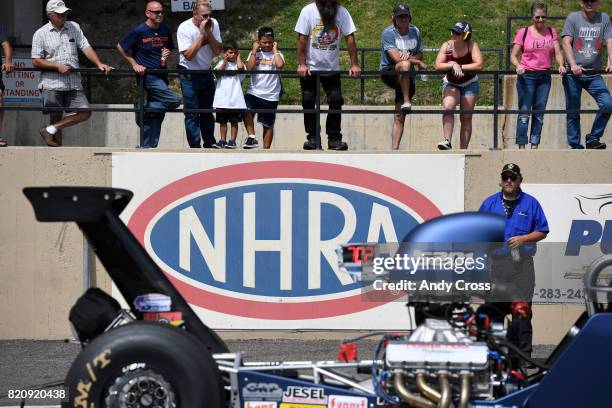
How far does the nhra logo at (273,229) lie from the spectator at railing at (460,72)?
1089 mm

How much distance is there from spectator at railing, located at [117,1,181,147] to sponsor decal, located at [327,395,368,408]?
6.23 meters

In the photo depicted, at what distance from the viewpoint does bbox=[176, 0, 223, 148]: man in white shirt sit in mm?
11742

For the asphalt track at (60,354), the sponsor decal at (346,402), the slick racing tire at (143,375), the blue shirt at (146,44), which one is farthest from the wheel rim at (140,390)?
the blue shirt at (146,44)

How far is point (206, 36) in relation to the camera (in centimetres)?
1179

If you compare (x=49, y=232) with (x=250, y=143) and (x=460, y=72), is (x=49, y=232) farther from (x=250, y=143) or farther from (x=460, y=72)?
(x=460, y=72)

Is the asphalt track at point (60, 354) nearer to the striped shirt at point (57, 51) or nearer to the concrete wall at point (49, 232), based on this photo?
the concrete wall at point (49, 232)

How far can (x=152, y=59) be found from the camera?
11.8m

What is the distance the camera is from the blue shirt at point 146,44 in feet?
38.4

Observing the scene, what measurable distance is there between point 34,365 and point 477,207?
→ 4841 millimetres

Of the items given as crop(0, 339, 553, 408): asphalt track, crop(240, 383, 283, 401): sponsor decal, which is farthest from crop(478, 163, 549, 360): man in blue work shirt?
crop(0, 339, 553, 408): asphalt track

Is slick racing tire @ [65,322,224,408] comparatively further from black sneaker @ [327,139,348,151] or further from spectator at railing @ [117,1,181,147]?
spectator at railing @ [117,1,181,147]

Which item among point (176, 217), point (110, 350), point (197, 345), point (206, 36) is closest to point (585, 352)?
point (197, 345)

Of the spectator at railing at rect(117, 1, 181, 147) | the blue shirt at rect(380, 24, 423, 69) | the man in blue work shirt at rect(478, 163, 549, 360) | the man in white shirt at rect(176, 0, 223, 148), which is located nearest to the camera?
the man in blue work shirt at rect(478, 163, 549, 360)

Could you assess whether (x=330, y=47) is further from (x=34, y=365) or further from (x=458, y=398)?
(x=458, y=398)
